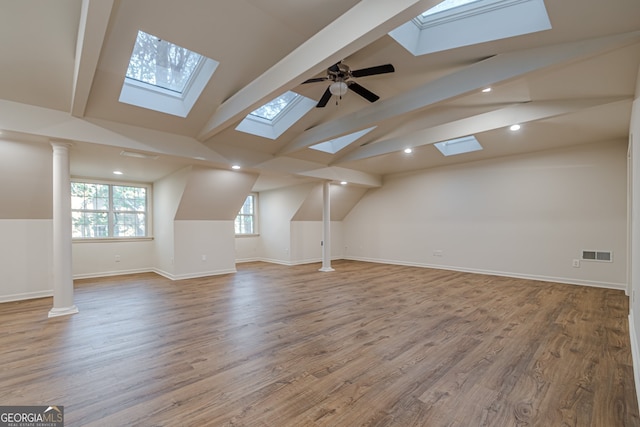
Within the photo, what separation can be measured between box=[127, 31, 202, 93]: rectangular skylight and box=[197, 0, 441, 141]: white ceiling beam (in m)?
0.84

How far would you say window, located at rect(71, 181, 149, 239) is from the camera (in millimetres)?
6156

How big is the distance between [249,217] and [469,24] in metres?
7.41

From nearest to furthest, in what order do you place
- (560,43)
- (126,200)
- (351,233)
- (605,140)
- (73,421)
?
(73,421) < (560,43) < (605,140) < (126,200) < (351,233)

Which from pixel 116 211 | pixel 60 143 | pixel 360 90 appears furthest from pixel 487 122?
pixel 116 211

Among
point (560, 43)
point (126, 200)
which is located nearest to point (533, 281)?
point (560, 43)

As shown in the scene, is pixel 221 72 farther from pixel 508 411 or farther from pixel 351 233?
pixel 351 233

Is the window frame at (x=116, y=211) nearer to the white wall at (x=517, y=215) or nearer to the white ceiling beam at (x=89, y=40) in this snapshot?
the white ceiling beam at (x=89, y=40)

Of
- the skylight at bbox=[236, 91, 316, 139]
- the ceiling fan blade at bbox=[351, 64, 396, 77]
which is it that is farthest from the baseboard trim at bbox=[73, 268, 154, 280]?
the ceiling fan blade at bbox=[351, 64, 396, 77]

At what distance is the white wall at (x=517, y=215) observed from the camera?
16.1ft

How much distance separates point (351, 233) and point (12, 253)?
24.5ft

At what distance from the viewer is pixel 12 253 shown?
449 centimetres

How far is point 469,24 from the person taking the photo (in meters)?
2.76

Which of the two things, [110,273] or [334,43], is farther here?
[110,273]

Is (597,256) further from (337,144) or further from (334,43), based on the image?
(334,43)
